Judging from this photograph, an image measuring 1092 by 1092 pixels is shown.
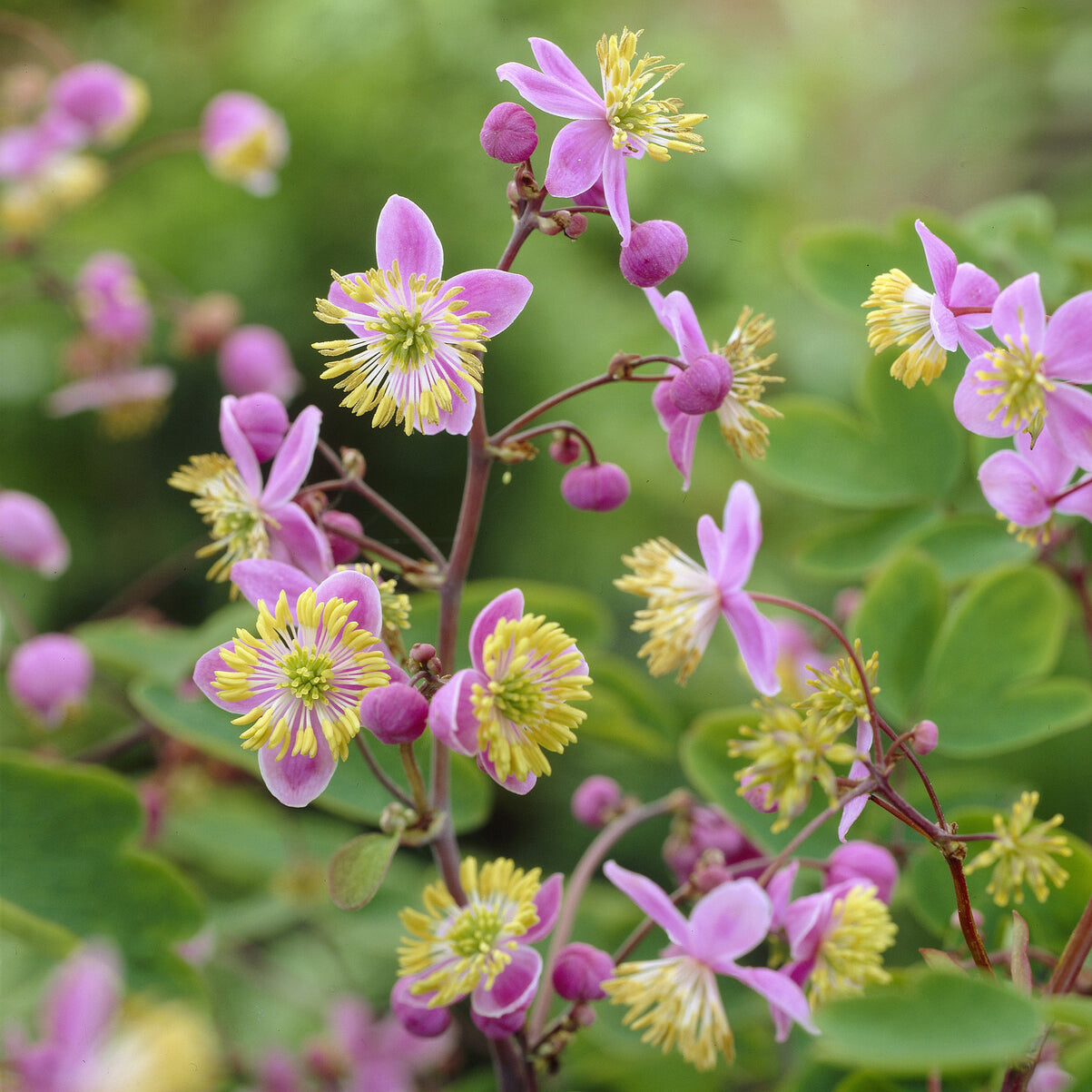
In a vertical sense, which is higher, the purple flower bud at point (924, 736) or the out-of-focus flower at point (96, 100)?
the out-of-focus flower at point (96, 100)

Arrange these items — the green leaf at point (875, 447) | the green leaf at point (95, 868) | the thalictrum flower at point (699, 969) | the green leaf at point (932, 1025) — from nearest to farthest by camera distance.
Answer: the green leaf at point (932, 1025) < the thalictrum flower at point (699, 969) < the green leaf at point (95, 868) < the green leaf at point (875, 447)

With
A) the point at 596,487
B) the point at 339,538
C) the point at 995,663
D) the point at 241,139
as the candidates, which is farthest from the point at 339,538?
the point at 241,139

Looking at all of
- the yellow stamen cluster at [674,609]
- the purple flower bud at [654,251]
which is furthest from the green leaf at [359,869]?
the purple flower bud at [654,251]

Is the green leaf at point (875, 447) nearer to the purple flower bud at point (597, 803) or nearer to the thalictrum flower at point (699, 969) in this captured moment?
the purple flower bud at point (597, 803)

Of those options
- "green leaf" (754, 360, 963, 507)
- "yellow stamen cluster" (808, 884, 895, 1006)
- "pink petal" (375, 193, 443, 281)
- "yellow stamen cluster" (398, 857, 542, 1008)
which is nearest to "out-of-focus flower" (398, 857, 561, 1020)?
"yellow stamen cluster" (398, 857, 542, 1008)

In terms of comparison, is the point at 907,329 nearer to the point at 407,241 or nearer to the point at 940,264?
the point at 940,264

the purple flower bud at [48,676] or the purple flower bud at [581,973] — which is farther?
the purple flower bud at [48,676]

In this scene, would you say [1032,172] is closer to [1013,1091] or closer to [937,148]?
[937,148]
